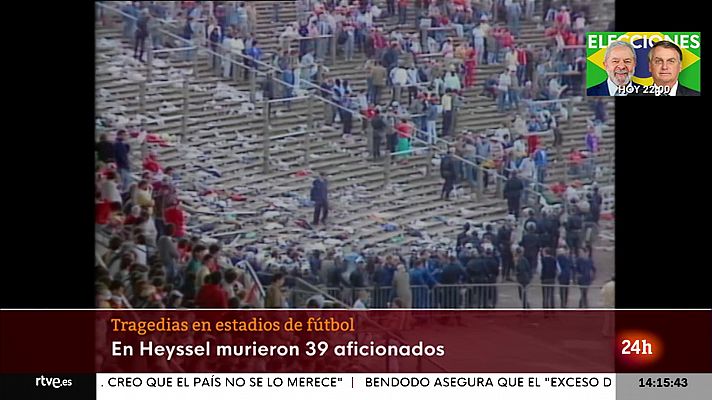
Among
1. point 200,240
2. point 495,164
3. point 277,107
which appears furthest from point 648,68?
point 200,240

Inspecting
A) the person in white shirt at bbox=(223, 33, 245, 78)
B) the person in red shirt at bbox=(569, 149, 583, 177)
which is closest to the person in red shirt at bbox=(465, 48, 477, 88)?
the person in red shirt at bbox=(569, 149, 583, 177)

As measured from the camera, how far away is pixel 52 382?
7.12 meters

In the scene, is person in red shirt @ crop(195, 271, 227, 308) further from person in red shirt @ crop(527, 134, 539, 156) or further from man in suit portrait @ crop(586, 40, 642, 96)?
man in suit portrait @ crop(586, 40, 642, 96)

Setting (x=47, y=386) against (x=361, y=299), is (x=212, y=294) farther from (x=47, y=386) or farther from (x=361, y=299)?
(x=47, y=386)

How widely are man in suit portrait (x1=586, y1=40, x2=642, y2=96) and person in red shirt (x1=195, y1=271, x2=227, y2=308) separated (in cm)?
249

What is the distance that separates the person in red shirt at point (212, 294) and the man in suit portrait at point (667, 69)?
270 centimetres

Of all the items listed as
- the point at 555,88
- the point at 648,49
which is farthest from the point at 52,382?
the point at 648,49

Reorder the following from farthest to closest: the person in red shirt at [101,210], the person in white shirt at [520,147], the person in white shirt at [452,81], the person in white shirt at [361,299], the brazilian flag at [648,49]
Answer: the person in white shirt at [452,81]
the person in white shirt at [520,147]
the person in white shirt at [361,299]
the person in red shirt at [101,210]
the brazilian flag at [648,49]

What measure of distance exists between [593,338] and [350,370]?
1388 mm

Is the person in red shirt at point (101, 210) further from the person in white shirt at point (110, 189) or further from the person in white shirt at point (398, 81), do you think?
the person in white shirt at point (398, 81)

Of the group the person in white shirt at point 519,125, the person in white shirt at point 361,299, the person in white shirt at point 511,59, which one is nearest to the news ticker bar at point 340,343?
the person in white shirt at point 361,299

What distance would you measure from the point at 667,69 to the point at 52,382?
12.7 feet

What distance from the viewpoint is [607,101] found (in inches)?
283

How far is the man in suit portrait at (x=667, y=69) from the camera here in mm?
7016
